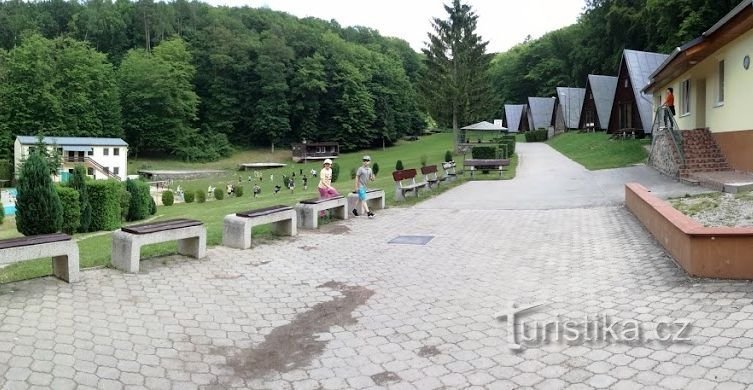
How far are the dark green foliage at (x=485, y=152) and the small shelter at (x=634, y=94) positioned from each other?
11.1 meters

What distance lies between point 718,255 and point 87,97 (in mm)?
73585

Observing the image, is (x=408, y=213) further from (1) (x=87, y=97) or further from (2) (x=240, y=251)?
(1) (x=87, y=97)

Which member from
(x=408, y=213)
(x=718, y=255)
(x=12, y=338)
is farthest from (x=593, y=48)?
(x=12, y=338)

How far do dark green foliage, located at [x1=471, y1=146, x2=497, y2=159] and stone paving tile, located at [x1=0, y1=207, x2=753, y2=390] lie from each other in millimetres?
18858

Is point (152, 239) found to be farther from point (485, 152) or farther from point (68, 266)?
point (485, 152)

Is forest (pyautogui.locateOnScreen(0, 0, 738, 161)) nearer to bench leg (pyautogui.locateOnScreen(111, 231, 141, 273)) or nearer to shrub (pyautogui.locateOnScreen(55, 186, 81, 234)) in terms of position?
shrub (pyautogui.locateOnScreen(55, 186, 81, 234))

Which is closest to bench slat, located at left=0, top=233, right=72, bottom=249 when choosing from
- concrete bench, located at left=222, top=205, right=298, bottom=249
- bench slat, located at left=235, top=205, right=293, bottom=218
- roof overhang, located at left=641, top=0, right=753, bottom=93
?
concrete bench, located at left=222, top=205, right=298, bottom=249

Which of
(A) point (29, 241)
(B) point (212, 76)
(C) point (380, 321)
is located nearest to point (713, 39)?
(C) point (380, 321)

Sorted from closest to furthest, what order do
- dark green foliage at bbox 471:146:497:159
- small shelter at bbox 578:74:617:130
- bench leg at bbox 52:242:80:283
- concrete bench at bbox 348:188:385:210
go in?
1. bench leg at bbox 52:242:80:283
2. concrete bench at bbox 348:188:385:210
3. dark green foliage at bbox 471:146:497:159
4. small shelter at bbox 578:74:617:130

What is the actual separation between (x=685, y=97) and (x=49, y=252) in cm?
2231

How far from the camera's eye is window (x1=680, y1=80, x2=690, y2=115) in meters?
20.4

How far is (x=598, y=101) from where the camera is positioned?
138 feet

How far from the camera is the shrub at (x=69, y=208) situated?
17.2m

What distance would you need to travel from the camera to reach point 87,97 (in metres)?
66.3
